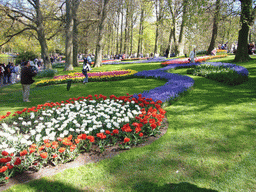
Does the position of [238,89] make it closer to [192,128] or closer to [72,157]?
[192,128]

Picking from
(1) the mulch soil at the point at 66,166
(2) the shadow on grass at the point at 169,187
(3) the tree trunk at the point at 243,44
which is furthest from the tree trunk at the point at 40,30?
(2) the shadow on grass at the point at 169,187

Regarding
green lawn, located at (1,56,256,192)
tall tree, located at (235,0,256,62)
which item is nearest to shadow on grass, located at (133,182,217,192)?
green lawn, located at (1,56,256,192)

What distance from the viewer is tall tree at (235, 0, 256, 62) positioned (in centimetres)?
1169

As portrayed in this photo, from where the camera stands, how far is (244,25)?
42.9 feet

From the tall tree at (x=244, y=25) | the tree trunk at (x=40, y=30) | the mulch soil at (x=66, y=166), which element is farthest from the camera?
the tree trunk at (x=40, y=30)

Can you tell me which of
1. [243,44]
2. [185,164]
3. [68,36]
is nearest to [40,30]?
[68,36]

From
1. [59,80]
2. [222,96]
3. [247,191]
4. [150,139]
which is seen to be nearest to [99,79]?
[59,80]

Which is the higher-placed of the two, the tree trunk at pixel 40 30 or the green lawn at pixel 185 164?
the tree trunk at pixel 40 30

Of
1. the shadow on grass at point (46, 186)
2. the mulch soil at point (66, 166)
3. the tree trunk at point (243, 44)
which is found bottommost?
the shadow on grass at point (46, 186)

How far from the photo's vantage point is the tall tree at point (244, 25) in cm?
1169

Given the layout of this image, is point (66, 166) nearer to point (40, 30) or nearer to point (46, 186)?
point (46, 186)

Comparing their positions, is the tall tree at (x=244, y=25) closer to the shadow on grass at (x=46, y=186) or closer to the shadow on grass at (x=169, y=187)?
the shadow on grass at (x=169, y=187)

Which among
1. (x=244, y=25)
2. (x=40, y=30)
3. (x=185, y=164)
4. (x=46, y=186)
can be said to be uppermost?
(x=40, y=30)

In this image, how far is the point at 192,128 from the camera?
498cm
